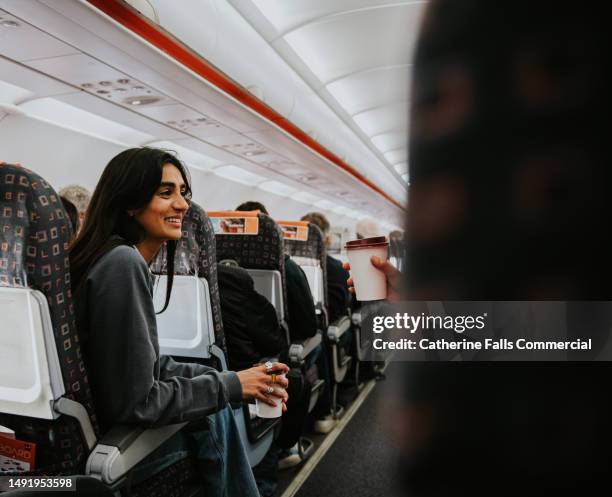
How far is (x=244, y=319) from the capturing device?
7.82 ft

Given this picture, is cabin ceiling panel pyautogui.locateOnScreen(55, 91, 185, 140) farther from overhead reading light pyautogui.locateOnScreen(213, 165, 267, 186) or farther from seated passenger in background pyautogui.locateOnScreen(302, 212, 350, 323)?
overhead reading light pyautogui.locateOnScreen(213, 165, 267, 186)

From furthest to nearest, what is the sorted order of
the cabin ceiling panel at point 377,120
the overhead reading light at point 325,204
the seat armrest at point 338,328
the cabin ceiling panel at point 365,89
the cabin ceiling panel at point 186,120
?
the overhead reading light at point 325,204, the cabin ceiling panel at point 377,120, the cabin ceiling panel at point 365,89, the cabin ceiling panel at point 186,120, the seat armrest at point 338,328

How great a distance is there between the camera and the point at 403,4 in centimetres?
531

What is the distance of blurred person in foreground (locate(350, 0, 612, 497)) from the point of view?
276 mm

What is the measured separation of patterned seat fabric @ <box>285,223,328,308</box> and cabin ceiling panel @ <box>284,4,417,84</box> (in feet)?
8.36

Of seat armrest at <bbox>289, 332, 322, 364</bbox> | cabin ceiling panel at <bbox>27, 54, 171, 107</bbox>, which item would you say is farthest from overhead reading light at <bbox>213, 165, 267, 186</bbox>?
seat armrest at <bbox>289, 332, 322, 364</bbox>

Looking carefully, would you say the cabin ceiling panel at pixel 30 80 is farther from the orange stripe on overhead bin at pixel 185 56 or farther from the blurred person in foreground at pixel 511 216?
the blurred person in foreground at pixel 511 216

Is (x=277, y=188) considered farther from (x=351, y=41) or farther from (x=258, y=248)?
(x=258, y=248)

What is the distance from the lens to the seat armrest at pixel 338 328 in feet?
12.2

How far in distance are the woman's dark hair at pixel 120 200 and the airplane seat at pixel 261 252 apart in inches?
43.5

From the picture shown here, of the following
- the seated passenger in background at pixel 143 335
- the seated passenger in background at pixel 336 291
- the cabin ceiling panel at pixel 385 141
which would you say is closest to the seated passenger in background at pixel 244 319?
the seated passenger in background at pixel 143 335

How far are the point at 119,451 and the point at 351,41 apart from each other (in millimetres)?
6105

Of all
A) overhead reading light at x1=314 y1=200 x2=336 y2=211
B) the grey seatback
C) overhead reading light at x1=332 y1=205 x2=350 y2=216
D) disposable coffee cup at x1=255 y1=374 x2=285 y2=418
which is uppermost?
overhead reading light at x1=332 y1=205 x2=350 y2=216

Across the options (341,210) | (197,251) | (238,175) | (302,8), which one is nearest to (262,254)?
(197,251)
